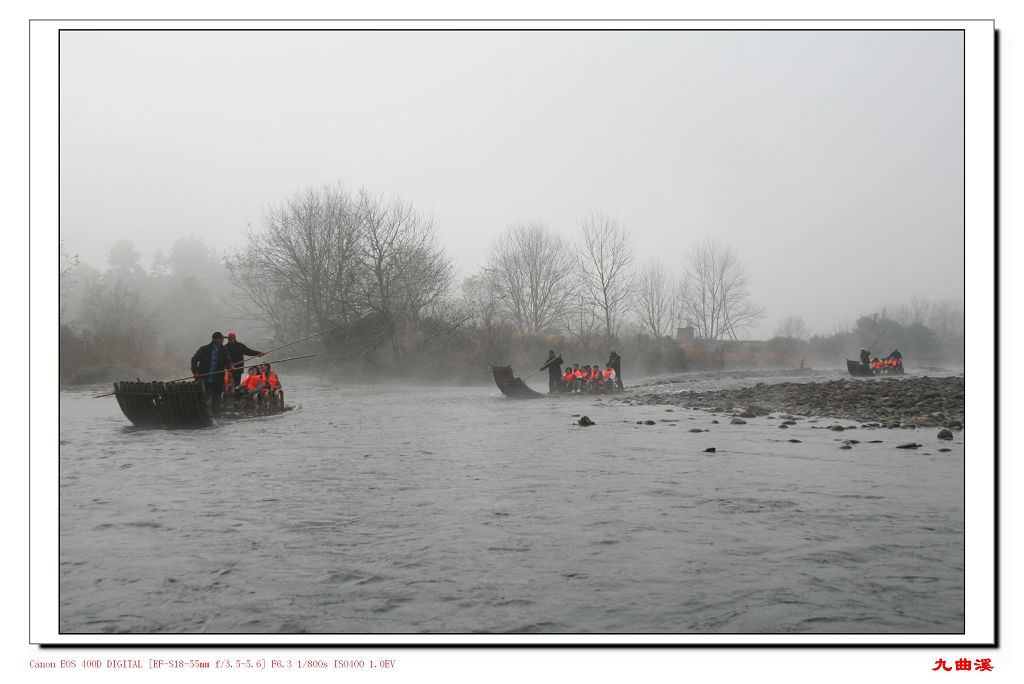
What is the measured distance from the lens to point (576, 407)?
49.4 feet

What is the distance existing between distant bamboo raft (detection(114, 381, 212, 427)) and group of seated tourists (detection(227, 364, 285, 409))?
1624 mm

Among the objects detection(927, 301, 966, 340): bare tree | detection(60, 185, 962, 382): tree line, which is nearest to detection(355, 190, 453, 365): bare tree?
detection(60, 185, 962, 382): tree line

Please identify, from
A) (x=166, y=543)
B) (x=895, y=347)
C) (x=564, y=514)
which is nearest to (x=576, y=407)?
(x=895, y=347)

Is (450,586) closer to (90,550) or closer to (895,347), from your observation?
(90,550)

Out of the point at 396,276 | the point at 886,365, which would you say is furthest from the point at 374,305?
the point at 886,365

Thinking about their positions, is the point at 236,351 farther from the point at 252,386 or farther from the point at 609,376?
the point at 609,376

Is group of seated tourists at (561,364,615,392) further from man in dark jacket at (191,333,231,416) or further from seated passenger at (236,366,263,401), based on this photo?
man in dark jacket at (191,333,231,416)

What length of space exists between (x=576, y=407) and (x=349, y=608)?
1188 cm

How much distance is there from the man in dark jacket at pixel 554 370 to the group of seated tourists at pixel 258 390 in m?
7.80

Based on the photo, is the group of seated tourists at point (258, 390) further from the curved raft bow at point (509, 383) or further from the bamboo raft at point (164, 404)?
the curved raft bow at point (509, 383)

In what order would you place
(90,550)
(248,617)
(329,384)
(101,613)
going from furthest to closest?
(329,384) → (90,550) → (101,613) → (248,617)

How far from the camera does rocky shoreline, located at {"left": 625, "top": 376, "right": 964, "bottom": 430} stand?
873 cm
